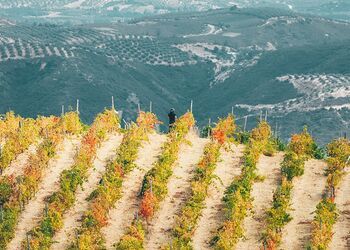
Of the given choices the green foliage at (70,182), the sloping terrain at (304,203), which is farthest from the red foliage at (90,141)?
the sloping terrain at (304,203)

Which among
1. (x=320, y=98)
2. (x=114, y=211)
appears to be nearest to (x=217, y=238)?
(x=114, y=211)

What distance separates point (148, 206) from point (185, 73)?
387 ft

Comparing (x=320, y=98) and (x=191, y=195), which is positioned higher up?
(x=191, y=195)

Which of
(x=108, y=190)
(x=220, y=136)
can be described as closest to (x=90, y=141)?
(x=108, y=190)

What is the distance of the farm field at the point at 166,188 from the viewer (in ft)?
68.1

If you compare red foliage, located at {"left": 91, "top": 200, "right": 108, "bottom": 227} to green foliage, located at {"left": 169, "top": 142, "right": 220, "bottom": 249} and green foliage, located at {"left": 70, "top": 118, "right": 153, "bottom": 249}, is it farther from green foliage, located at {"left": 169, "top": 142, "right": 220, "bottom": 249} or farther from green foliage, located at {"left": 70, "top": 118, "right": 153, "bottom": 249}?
green foliage, located at {"left": 169, "top": 142, "right": 220, "bottom": 249}

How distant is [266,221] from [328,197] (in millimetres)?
2806

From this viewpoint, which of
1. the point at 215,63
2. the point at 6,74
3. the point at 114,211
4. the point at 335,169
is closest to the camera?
the point at 114,211

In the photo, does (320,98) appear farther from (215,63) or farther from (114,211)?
(114,211)

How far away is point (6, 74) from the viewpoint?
383 feet

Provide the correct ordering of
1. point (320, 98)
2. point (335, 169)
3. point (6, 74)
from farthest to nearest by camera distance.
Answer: point (6, 74)
point (320, 98)
point (335, 169)

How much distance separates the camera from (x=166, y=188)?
23.6 metres

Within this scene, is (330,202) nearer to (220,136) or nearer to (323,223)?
(323,223)

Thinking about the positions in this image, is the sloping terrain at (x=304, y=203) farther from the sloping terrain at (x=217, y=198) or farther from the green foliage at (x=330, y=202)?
the sloping terrain at (x=217, y=198)
